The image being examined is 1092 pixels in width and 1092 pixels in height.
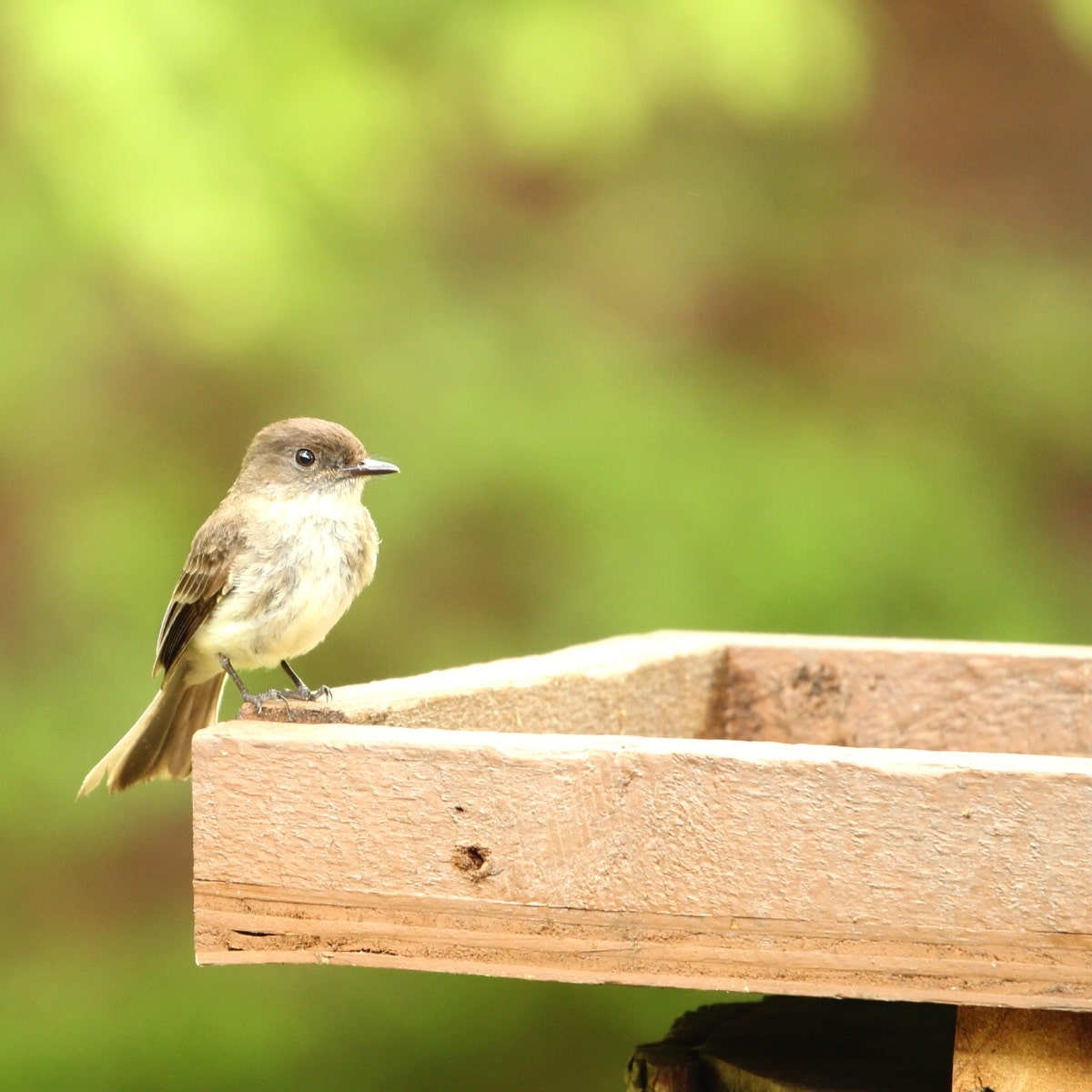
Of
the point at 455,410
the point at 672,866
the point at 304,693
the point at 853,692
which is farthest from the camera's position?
the point at 455,410

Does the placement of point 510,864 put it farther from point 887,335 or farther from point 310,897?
point 887,335

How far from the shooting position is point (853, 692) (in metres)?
3.54

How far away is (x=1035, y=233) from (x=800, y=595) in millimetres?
1749

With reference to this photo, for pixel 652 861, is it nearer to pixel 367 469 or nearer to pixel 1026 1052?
pixel 1026 1052

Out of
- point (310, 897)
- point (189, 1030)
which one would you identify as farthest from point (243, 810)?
point (189, 1030)

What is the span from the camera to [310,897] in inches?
81.7

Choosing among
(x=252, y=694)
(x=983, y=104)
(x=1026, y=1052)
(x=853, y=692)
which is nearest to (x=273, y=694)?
(x=252, y=694)

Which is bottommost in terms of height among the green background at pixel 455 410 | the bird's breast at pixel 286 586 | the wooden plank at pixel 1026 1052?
the wooden plank at pixel 1026 1052

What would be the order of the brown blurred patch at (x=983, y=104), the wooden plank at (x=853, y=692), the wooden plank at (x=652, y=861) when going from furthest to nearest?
the brown blurred patch at (x=983, y=104) → the wooden plank at (x=853, y=692) → the wooden plank at (x=652, y=861)

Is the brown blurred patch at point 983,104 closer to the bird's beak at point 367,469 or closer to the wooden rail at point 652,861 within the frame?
the bird's beak at point 367,469

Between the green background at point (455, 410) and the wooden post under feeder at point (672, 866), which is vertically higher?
the green background at point (455, 410)

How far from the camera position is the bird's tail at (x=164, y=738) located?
9.87 ft

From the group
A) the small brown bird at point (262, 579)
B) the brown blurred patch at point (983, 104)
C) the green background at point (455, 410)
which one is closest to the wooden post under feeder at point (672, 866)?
the small brown bird at point (262, 579)

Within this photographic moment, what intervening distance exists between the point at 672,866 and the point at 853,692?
5.34ft
